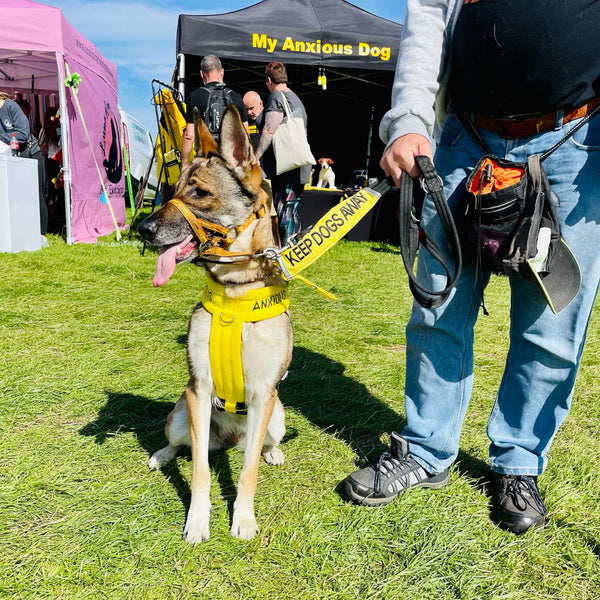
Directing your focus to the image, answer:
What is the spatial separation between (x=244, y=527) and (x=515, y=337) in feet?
4.46

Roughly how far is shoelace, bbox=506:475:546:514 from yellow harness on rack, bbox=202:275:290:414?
119 centimetres

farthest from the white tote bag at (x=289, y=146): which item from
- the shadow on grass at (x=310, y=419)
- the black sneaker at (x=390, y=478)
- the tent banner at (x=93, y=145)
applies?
the tent banner at (x=93, y=145)

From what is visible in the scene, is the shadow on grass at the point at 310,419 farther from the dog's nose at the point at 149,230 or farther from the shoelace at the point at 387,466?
the dog's nose at the point at 149,230

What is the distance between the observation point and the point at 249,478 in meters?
2.05

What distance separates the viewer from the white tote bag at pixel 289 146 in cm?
578

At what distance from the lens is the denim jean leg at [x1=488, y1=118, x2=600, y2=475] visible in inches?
72.1

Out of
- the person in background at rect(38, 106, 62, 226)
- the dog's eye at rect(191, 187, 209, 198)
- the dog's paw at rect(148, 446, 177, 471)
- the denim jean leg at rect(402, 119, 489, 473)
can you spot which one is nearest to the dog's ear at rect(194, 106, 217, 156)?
the dog's eye at rect(191, 187, 209, 198)

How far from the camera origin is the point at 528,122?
1.83 m

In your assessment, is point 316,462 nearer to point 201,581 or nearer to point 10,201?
point 201,581

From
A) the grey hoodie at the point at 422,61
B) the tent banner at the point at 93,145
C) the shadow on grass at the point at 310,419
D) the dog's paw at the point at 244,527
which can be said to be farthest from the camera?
the tent banner at the point at 93,145

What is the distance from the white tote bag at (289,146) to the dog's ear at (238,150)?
149 inches

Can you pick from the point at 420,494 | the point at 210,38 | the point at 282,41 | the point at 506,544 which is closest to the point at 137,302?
the point at 420,494

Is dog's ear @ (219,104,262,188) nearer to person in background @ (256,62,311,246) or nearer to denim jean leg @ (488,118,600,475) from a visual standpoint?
denim jean leg @ (488,118,600,475)

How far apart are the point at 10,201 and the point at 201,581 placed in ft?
23.4
